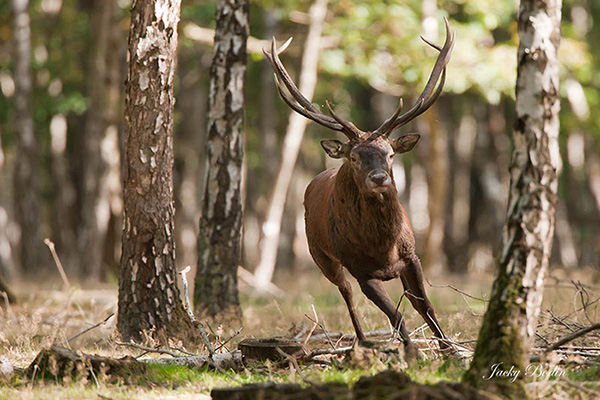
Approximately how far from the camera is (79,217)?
80.7ft

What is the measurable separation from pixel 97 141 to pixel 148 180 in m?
10.0

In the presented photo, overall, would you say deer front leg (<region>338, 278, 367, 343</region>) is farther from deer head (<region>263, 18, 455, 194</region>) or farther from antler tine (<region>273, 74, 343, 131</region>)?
antler tine (<region>273, 74, 343, 131</region>)

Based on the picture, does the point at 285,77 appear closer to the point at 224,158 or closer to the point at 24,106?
the point at 224,158

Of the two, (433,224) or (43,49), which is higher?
(43,49)

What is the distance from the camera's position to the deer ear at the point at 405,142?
7.89 m

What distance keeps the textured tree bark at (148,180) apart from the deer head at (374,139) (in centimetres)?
110

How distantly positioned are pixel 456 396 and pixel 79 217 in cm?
2127

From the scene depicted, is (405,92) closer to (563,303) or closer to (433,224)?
(433,224)

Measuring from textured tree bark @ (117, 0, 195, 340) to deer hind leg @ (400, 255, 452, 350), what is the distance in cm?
213

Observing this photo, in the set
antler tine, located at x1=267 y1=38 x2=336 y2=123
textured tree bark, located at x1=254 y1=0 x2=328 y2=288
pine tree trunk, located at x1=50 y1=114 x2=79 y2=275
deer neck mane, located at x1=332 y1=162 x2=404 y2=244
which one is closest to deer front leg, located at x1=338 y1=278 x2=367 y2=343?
deer neck mane, located at x1=332 y1=162 x2=404 y2=244

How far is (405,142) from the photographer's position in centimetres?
795

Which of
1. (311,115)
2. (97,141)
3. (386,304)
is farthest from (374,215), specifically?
(97,141)

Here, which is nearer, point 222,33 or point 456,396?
point 456,396

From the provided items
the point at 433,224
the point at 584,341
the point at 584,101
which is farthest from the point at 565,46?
the point at 584,341
